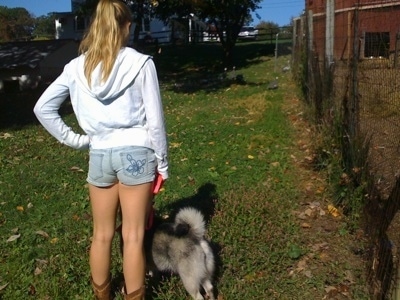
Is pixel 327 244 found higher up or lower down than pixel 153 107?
lower down

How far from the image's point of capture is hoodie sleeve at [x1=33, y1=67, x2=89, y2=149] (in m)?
3.27

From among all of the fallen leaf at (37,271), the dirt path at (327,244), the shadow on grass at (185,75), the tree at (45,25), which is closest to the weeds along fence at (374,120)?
the dirt path at (327,244)

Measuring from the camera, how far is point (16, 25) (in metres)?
53.3

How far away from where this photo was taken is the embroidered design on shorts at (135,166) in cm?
318

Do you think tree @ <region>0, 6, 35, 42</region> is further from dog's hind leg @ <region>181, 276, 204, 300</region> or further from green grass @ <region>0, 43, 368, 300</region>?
dog's hind leg @ <region>181, 276, 204, 300</region>

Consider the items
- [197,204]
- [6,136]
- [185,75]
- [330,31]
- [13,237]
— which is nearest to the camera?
[13,237]

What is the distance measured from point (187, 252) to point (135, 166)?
862 mm

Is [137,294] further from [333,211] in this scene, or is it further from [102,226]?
[333,211]

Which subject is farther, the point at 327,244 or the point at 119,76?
the point at 327,244

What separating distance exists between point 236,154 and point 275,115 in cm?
292

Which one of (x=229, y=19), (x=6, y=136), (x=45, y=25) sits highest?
(x=45, y=25)

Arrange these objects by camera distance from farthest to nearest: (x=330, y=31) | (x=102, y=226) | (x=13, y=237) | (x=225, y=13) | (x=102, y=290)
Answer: (x=225, y=13) < (x=330, y=31) < (x=13, y=237) < (x=102, y=290) < (x=102, y=226)

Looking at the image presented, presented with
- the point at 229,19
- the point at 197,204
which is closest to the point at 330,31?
the point at 197,204

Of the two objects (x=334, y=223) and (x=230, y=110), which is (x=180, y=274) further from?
(x=230, y=110)
